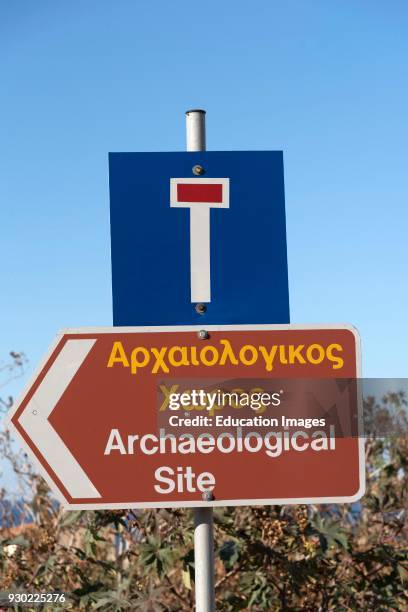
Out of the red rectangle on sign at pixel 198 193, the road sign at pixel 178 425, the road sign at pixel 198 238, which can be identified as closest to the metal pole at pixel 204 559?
the road sign at pixel 178 425

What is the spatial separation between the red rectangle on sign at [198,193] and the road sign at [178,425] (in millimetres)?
353

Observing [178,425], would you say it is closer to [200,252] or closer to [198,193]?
[200,252]

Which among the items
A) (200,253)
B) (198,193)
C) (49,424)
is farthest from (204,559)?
(198,193)

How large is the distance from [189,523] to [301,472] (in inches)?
96.7

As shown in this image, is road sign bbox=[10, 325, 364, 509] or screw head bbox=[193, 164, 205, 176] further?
screw head bbox=[193, 164, 205, 176]

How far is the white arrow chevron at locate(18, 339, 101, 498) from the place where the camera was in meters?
2.32

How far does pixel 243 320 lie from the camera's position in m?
2.40

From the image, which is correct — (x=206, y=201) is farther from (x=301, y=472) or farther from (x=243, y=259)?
(x=301, y=472)

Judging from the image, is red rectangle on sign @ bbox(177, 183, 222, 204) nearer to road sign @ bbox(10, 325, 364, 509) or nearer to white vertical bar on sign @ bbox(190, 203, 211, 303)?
white vertical bar on sign @ bbox(190, 203, 211, 303)

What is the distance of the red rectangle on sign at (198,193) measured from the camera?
2439 millimetres

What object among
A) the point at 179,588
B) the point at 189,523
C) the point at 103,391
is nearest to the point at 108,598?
the point at 189,523

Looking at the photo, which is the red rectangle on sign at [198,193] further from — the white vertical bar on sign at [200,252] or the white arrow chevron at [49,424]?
the white arrow chevron at [49,424]

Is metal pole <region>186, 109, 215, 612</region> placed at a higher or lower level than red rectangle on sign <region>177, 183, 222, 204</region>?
lower

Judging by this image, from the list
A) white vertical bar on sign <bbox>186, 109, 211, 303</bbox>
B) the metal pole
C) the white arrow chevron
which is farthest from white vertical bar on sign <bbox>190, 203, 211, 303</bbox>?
the metal pole
